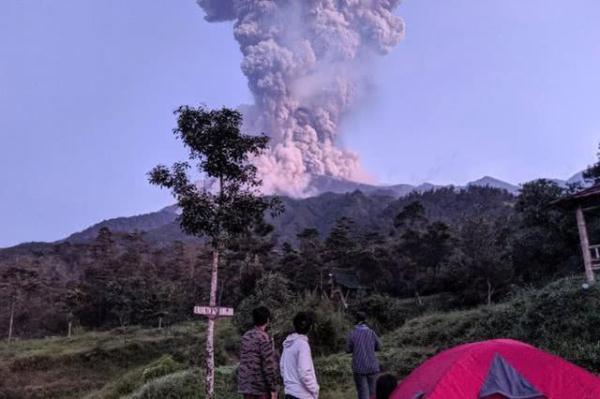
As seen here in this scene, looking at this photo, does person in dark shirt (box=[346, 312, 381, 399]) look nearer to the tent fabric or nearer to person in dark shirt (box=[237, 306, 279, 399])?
the tent fabric

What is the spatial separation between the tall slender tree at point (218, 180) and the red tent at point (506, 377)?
20.4 feet

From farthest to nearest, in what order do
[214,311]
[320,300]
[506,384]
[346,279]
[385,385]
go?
[346,279] → [320,300] → [214,311] → [506,384] → [385,385]

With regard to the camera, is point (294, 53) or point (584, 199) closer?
point (584, 199)

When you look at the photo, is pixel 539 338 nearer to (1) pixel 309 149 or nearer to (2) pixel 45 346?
(2) pixel 45 346

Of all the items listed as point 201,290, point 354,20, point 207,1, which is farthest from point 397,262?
point 207,1

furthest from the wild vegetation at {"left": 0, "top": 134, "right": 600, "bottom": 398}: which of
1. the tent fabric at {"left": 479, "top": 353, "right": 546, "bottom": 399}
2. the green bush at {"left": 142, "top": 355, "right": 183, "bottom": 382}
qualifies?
the tent fabric at {"left": 479, "top": 353, "right": 546, "bottom": 399}

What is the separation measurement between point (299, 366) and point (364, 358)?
239 centimetres

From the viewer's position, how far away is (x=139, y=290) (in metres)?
42.8

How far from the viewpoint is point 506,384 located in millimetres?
5871

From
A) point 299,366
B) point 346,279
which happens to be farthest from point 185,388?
point 346,279

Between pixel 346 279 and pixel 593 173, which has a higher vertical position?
pixel 593 173

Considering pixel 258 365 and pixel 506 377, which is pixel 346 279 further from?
pixel 258 365

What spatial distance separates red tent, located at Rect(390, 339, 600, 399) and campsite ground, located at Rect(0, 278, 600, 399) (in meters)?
4.54

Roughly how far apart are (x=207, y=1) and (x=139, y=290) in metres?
63.8
